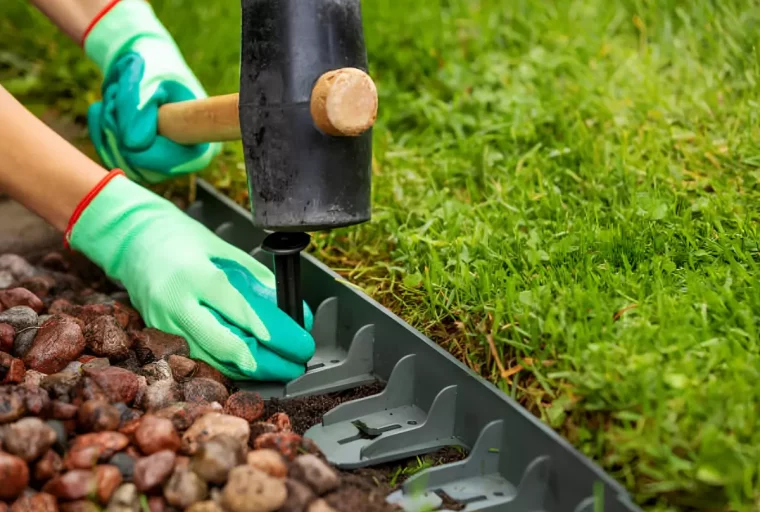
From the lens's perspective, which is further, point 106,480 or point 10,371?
point 10,371

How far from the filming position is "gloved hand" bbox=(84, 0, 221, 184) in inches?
93.8

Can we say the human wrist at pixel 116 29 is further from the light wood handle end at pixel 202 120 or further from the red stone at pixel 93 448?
the red stone at pixel 93 448

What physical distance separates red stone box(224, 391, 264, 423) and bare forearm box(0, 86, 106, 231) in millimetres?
723

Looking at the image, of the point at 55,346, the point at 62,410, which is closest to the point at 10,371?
the point at 55,346

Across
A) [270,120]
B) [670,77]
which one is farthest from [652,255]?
[670,77]

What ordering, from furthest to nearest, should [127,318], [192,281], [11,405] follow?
[127,318] → [192,281] → [11,405]

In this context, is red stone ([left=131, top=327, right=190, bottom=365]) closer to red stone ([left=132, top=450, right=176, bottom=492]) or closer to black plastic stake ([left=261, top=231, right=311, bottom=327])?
black plastic stake ([left=261, top=231, right=311, bottom=327])

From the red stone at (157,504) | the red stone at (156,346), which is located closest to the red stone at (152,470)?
the red stone at (157,504)

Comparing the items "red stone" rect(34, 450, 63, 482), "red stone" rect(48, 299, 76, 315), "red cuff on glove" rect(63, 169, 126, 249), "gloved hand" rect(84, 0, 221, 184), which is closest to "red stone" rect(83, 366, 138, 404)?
"red stone" rect(34, 450, 63, 482)

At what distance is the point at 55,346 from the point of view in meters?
1.81

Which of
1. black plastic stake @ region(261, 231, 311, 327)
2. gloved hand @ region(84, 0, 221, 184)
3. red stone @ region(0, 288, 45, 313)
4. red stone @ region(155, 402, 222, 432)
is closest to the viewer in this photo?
red stone @ region(155, 402, 222, 432)

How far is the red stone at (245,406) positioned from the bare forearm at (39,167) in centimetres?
72

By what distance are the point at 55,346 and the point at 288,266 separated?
1.86ft

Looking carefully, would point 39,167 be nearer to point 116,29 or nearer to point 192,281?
point 192,281
